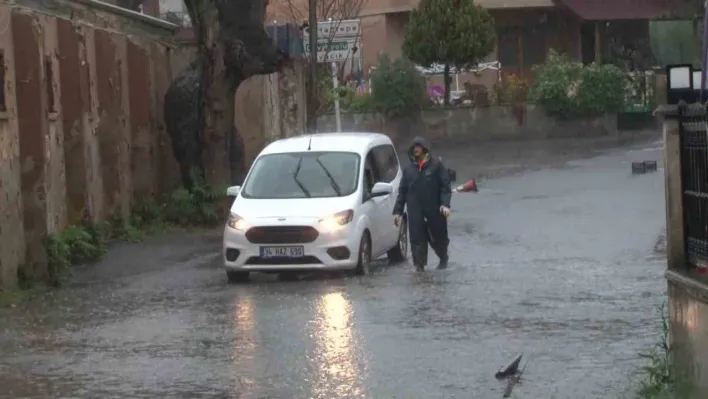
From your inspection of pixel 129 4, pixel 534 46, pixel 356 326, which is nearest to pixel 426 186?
pixel 356 326

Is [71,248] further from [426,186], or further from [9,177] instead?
[426,186]

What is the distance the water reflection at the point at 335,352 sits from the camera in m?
9.99

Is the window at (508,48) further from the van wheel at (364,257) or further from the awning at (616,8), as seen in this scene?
the van wheel at (364,257)

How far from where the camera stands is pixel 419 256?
678 inches

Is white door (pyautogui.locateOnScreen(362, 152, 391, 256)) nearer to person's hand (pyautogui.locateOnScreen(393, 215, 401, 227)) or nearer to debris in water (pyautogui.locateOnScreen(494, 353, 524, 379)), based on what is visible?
person's hand (pyautogui.locateOnScreen(393, 215, 401, 227))

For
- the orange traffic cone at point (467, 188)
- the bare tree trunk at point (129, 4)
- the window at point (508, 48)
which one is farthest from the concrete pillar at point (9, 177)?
the window at point (508, 48)

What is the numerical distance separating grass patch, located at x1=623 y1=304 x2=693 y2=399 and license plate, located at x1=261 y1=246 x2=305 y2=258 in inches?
271

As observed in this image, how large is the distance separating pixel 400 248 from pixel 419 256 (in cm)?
174

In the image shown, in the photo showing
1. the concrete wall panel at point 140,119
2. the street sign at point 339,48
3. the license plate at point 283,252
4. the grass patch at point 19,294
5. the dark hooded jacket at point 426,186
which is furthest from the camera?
the street sign at point 339,48

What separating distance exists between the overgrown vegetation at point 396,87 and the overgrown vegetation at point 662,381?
29407 mm

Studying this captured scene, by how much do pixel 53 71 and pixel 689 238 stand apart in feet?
40.1

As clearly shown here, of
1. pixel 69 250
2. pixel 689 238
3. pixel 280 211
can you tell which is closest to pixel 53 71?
pixel 69 250

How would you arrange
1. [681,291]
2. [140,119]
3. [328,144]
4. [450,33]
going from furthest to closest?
[450,33]
[140,119]
[328,144]
[681,291]

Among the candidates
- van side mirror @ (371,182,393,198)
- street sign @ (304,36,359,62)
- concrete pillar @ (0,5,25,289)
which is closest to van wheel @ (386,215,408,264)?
van side mirror @ (371,182,393,198)
